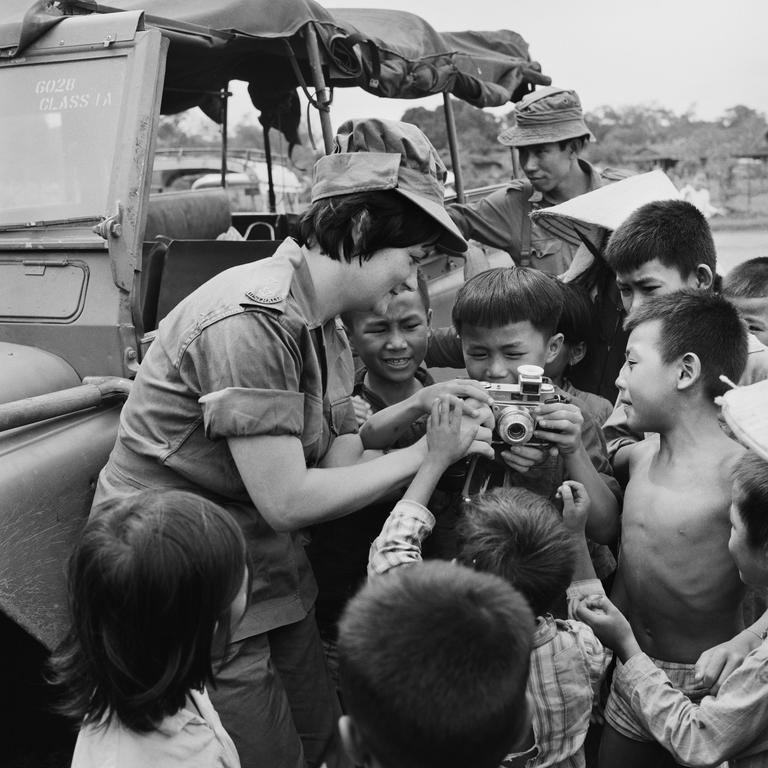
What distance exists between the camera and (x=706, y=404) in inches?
86.1

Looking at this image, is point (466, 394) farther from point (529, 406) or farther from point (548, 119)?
point (548, 119)

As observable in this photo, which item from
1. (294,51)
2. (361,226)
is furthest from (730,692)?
(294,51)

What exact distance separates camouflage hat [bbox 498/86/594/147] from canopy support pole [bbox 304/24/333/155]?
914mm

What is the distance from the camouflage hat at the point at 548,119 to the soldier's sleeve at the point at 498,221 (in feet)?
0.99

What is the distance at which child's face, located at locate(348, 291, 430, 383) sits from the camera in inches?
109

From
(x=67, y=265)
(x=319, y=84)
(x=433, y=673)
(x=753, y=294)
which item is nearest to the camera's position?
(x=433, y=673)

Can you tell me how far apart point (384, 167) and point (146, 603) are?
115 cm

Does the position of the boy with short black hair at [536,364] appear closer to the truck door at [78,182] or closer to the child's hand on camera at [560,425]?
the child's hand on camera at [560,425]

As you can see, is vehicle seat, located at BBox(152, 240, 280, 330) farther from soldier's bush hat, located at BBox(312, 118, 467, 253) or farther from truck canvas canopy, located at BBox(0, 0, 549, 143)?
soldier's bush hat, located at BBox(312, 118, 467, 253)

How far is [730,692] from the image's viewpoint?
1.82 metres

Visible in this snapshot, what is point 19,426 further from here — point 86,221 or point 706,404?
point 706,404

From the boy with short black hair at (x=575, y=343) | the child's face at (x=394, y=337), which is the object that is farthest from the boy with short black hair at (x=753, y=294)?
the child's face at (x=394, y=337)

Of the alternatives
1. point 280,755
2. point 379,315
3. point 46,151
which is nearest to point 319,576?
point 280,755

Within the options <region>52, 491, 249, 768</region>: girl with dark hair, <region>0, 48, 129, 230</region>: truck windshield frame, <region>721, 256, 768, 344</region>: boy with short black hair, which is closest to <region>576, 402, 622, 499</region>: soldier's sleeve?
<region>721, 256, 768, 344</region>: boy with short black hair
